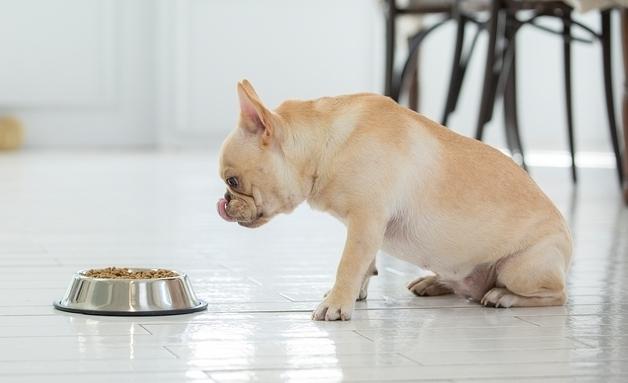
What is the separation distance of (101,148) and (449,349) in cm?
569

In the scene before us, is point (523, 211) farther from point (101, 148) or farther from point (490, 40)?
point (101, 148)

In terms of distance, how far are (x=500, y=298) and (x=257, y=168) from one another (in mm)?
493

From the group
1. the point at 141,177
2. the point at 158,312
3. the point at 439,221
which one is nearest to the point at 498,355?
the point at 439,221

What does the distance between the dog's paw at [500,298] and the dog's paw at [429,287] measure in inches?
5.7

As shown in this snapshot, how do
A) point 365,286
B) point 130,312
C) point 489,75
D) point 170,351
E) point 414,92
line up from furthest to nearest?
point 414,92 < point 489,75 < point 365,286 < point 130,312 < point 170,351

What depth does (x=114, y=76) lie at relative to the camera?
7.14 meters

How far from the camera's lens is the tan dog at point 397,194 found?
191cm

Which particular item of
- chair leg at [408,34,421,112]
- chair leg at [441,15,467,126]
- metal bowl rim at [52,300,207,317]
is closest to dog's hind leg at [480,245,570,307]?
metal bowl rim at [52,300,207,317]

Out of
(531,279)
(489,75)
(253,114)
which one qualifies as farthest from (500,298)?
(489,75)

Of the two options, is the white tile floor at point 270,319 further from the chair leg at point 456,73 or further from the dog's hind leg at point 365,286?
the chair leg at point 456,73

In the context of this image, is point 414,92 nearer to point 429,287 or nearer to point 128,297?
point 429,287

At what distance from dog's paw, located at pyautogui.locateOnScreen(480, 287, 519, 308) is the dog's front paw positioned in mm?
299

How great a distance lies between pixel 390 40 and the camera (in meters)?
4.87

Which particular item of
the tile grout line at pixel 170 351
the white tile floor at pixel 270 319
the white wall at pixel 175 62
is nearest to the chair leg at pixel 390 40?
the white tile floor at pixel 270 319
